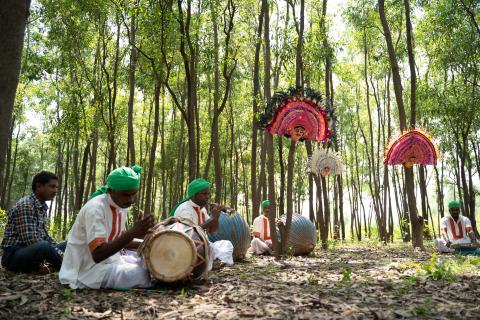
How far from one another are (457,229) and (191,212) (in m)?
6.32

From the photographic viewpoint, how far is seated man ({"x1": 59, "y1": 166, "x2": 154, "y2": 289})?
4.44 m

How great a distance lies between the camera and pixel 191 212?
6.62m

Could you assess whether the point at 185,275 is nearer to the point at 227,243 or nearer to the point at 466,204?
the point at 227,243

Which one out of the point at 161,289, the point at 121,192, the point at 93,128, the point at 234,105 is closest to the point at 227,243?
the point at 161,289

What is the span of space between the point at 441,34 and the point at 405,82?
8703mm

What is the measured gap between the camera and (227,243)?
6.88 meters

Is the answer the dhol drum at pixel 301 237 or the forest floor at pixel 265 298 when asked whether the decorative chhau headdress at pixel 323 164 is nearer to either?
the dhol drum at pixel 301 237

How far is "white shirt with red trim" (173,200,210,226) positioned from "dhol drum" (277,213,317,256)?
3215mm

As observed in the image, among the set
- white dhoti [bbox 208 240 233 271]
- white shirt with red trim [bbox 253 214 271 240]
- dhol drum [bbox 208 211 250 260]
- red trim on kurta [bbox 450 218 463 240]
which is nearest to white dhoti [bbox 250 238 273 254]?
white shirt with red trim [bbox 253 214 271 240]

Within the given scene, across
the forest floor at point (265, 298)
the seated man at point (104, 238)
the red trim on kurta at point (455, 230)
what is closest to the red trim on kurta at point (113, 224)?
the seated man at point (104, 238)

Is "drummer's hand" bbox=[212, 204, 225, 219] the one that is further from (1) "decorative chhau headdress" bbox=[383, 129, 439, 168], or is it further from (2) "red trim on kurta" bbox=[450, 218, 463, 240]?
(2) "red trim on kurta" bbox=[450, 218, 463, 240]

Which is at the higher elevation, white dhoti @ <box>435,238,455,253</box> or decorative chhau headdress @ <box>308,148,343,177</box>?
decorative chhau headdress @ <box>308,148,343,177</box>

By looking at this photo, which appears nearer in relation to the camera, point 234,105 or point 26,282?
point 26,282

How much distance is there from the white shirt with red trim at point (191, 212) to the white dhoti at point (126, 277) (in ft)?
5.79
